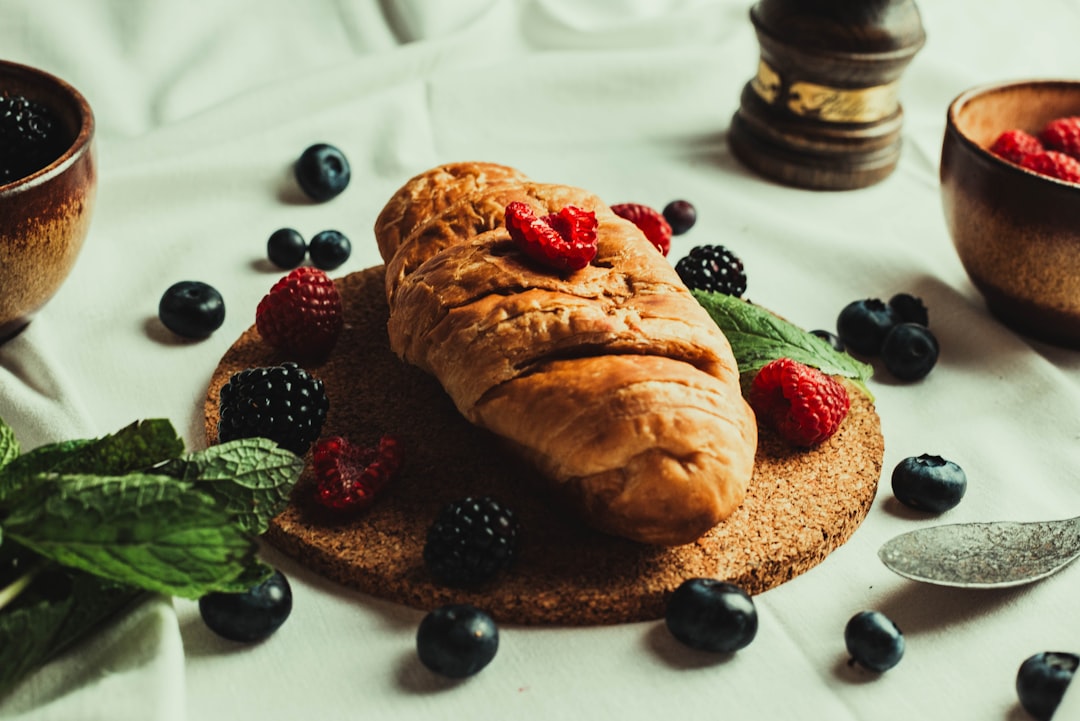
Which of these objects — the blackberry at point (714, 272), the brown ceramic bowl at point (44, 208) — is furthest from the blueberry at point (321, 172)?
the blackberry at point (714, 272)

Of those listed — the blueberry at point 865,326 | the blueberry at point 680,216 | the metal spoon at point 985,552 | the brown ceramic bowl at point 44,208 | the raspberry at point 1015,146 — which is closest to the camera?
the metal spoon at point 985,552

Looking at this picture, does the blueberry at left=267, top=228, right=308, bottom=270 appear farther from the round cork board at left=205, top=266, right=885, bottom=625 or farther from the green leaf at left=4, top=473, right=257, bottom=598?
the green leaf at left=4, top=473, right=257, bottom=598

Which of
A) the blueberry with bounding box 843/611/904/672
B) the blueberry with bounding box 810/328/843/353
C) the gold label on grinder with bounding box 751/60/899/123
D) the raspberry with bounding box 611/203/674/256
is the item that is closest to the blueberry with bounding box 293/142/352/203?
the raspberry with bounding box 611/203/674/256

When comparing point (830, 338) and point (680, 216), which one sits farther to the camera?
point (680, 216)

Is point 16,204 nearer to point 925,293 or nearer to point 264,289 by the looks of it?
point 264,289

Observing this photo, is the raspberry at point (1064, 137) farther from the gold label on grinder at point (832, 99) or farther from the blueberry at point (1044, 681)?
the blueberry at point (1044, 681)

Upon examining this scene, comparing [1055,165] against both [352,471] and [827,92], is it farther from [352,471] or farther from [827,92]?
[352,471]

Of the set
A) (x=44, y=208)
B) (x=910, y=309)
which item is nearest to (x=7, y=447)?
(x=44, y=208)
